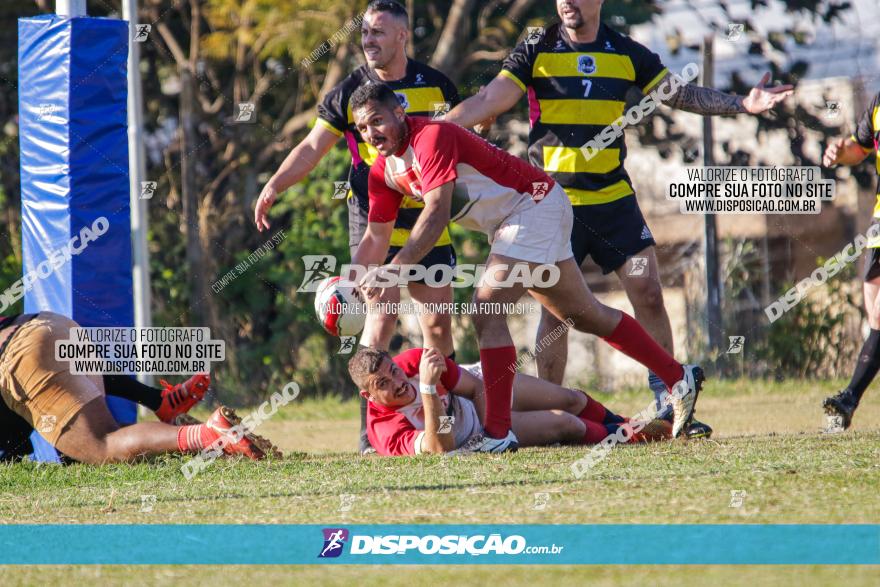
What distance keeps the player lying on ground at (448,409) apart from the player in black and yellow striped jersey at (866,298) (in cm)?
95

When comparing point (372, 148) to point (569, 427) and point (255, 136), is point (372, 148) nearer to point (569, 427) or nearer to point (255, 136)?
point (569, 427)

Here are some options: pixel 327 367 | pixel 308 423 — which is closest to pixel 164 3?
pixel 327 367

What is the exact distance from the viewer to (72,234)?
23.5 ft

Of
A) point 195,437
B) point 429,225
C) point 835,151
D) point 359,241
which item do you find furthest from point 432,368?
point 835,151

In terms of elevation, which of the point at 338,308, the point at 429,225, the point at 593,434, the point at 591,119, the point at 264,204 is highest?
the point at 591,119

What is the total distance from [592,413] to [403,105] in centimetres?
204

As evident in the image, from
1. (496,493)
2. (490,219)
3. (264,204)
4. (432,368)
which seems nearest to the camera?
(496,493)

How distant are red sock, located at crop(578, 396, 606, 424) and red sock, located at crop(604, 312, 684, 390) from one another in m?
0.51

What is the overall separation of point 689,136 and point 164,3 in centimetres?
709

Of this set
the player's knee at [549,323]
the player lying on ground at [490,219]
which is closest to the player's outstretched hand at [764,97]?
the player lying on ground at [490,219]

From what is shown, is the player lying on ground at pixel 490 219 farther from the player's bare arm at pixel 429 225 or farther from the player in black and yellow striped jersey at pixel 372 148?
the player in black and yellow striped jersey at pixel 372 148

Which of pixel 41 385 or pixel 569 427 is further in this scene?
pixel 569 427

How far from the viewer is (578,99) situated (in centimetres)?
696

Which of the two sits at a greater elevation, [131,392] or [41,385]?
[41,385]
